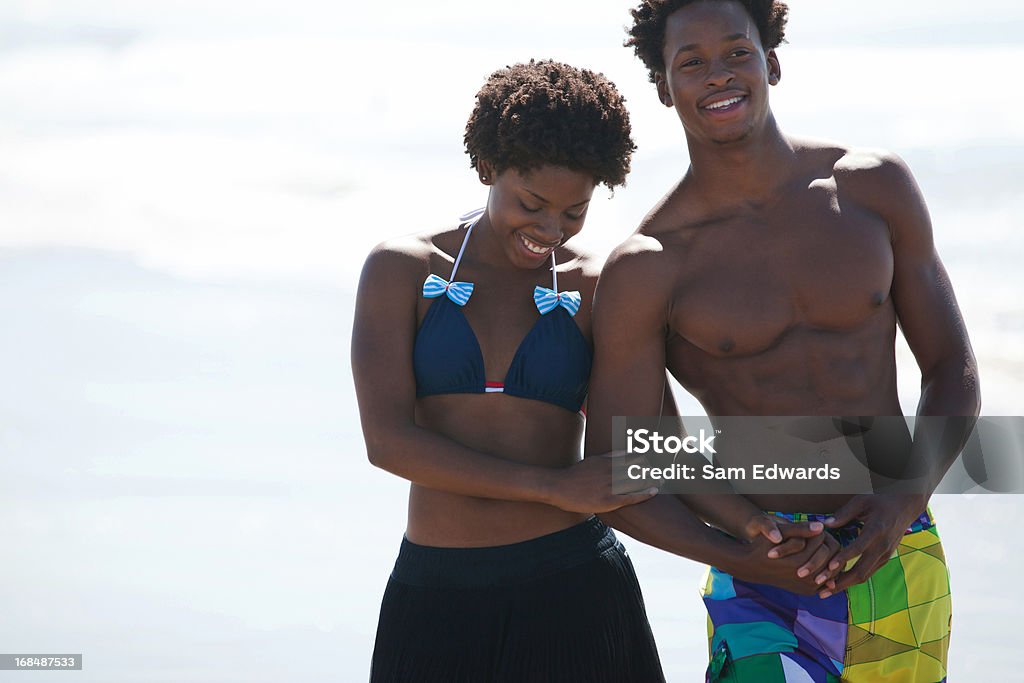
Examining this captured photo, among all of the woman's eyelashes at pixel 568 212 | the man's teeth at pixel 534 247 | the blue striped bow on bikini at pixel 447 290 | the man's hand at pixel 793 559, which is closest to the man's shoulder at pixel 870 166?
the woman's eyelashes at pixel 568 212

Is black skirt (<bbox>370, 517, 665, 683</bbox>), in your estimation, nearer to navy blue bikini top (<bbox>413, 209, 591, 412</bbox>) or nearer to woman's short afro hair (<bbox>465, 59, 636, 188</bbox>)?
navy blue bikini top (<bbox>413, 209, 591, 412</bbox>)

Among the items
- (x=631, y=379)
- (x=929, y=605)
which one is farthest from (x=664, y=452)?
(x=929, y=605)

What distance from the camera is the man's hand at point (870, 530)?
348 centimetres

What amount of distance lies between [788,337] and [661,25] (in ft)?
3.11

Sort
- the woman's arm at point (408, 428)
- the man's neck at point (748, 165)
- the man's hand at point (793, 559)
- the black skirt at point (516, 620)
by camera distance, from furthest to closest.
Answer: the man's neck at point (748, 165) → the black skirt at point (516, 620) → the woman's arm at point (408, 428) → the man's hand at point (793, 559)

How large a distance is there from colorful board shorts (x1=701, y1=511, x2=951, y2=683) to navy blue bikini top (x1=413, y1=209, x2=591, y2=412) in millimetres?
693

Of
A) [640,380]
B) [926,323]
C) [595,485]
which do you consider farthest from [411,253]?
[926,323]

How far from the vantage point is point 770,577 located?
3.54 meters

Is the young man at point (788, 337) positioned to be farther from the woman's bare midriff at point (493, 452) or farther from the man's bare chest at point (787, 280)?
the woman's bare midriff at point (493, 452)

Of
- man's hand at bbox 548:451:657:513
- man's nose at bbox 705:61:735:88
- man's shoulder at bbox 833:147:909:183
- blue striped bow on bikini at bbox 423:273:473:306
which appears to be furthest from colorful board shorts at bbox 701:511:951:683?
man's nose at bbox 705:61:735:88

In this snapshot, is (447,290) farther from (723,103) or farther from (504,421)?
(723,103)

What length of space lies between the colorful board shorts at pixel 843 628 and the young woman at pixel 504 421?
300 millimetres

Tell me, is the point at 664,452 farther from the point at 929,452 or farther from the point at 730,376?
the point at 929,452

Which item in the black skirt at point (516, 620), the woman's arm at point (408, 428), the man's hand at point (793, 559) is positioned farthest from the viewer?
the black skirt at point (516, 620)
